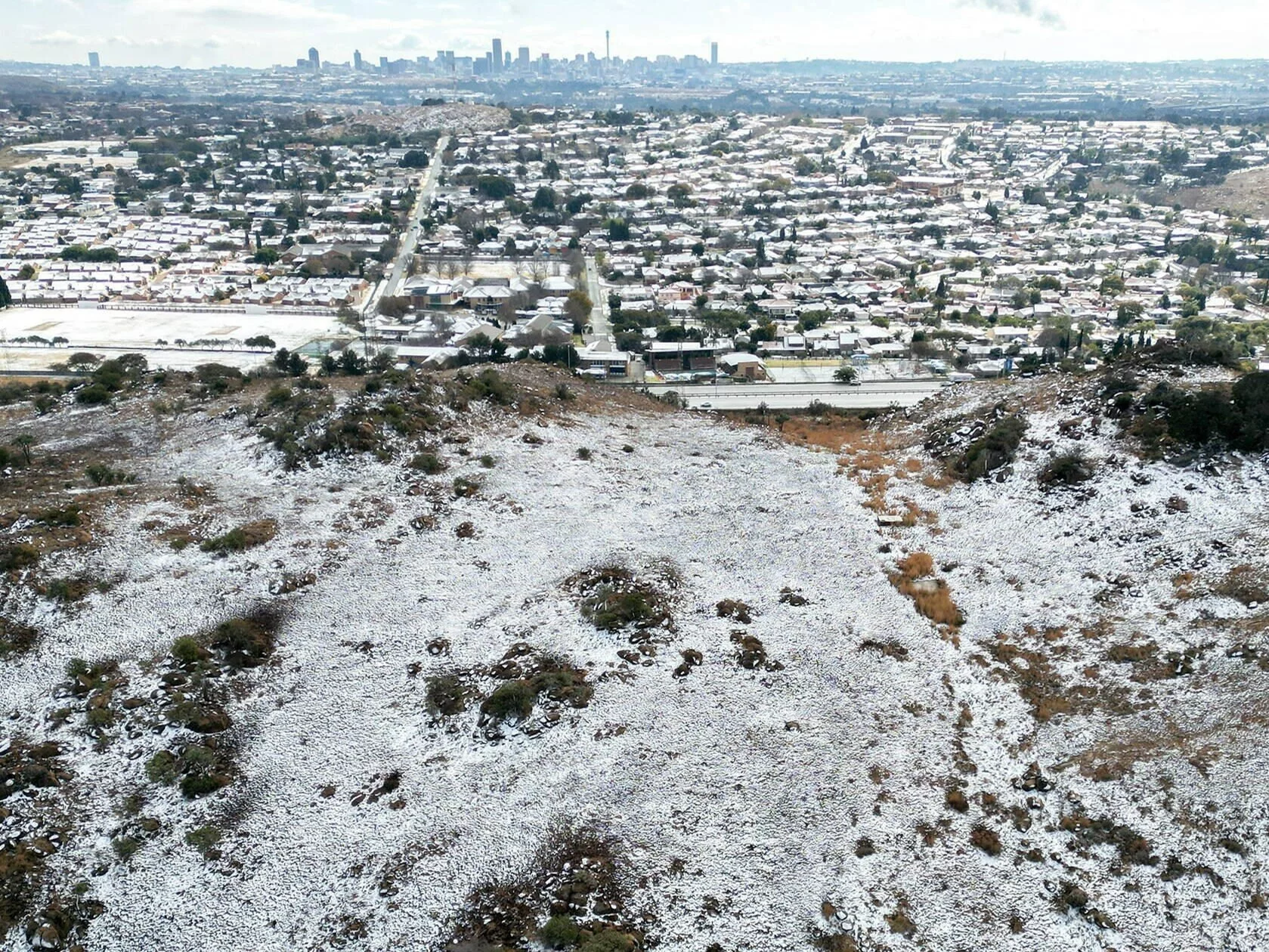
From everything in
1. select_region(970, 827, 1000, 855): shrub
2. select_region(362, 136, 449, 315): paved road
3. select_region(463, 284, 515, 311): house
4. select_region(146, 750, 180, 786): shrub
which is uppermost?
select_region(362, 136, 449, 315): paved road

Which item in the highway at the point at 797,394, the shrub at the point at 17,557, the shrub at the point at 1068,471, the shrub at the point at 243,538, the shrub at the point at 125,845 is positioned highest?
the shrub at the point at 1068,471

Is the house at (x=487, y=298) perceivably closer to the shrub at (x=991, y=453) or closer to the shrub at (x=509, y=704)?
the shrub at (x=991, y=453)

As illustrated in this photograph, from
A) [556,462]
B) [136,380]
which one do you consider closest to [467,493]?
[556,462]

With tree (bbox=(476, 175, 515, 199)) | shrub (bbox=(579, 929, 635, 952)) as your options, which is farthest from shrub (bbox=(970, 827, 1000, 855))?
tree (bbox=(476, 175, 515, 199))

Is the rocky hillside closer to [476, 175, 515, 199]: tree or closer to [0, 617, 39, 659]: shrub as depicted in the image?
[0, 617, 39, 659]: shrub

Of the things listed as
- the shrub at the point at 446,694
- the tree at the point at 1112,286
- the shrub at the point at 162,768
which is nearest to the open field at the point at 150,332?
the shrub at the point at 446,694
